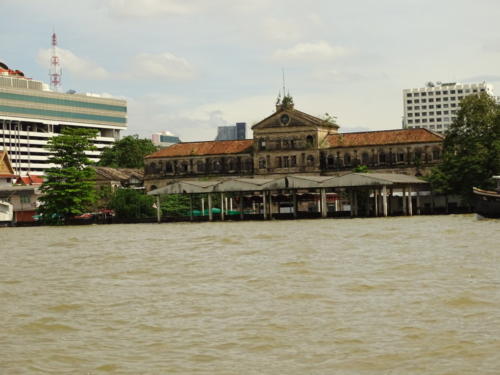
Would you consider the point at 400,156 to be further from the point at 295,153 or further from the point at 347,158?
the point at 295,153

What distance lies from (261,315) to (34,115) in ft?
519

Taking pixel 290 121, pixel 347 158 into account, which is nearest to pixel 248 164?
pixel 290 121

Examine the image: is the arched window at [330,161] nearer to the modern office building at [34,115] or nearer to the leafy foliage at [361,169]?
the leafy foliage at [361,169]

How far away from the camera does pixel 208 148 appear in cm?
12588

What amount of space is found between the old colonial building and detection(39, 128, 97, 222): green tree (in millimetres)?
34339

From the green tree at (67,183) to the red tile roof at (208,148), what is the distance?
34923 mm

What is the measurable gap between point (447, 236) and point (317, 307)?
2248cm

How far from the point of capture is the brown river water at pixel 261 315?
13.7 metres

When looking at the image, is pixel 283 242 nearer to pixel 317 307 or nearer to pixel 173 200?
pixel 317 307

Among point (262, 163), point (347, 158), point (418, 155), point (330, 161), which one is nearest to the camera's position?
point (418, 155)

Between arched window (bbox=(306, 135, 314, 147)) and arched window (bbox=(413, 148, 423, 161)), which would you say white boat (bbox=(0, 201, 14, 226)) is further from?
arched window (bbox=(413, 148, 423, 161))

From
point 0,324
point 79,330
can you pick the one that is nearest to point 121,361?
point 79,330

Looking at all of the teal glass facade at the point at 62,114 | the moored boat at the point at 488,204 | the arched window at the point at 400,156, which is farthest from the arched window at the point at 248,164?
the teal glass facade at the point at 62,114

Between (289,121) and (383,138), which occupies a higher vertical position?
(289,121)
